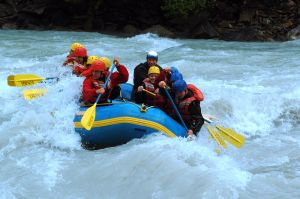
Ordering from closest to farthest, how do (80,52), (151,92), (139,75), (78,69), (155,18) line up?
(151,92) → (139,75) → (78,69) → (80,52) → (155,18)

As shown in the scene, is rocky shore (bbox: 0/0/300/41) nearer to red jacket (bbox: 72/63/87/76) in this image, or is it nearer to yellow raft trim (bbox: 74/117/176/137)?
red jacket (bbox: 72/63/87/76)

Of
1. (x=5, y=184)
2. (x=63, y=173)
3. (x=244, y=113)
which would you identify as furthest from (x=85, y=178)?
(x=244, y=113)

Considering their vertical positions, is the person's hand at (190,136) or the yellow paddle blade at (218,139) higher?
the person's hand at (190,136)

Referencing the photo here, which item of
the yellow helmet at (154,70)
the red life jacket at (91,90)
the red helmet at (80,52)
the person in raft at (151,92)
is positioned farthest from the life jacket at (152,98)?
the red helmet at (80,52)

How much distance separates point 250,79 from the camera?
930 centimetres

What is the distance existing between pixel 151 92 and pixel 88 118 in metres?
1.07

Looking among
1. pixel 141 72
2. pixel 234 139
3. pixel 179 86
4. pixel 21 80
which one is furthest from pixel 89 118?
pixel 21 80

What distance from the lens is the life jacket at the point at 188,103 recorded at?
17.9 feet

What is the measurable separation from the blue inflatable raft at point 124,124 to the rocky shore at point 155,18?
13270 mm

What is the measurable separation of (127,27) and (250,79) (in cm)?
1098

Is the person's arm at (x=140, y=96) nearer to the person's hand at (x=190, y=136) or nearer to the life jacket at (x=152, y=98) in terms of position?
the life jacket at (x=152, y=98)

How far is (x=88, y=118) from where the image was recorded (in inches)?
194

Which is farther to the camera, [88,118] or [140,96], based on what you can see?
[140,96]

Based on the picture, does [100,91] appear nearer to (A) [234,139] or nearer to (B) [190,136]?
(B) [190,136]
